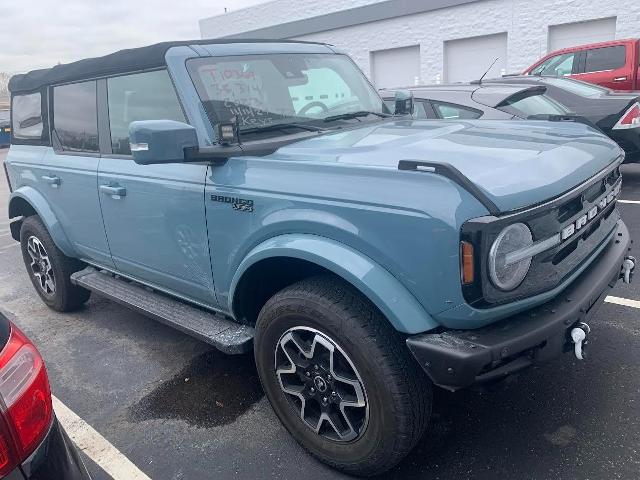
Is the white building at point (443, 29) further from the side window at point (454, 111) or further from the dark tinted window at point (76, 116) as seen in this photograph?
the dark tinted window at point (76, 116)

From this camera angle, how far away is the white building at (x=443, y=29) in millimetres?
15969

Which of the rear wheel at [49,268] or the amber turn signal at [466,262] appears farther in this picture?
the rear wheel at [49,268]

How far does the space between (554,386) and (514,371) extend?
45.6 inches

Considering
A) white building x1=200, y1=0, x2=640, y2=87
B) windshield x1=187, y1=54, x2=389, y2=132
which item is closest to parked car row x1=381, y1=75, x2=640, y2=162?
windshield x1=187, y1=54, x2=389, y2=132

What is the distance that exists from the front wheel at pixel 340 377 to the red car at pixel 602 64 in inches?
397

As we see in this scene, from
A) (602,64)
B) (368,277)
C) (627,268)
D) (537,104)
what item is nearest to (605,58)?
(602,64)

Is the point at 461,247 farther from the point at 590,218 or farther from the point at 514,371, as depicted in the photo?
the point at 590,218

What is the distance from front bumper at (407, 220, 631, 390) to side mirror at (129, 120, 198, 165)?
4.64 ft

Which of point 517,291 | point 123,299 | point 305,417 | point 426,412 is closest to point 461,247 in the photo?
point 517,291

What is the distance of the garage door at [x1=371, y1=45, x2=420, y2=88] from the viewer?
20.9 metres

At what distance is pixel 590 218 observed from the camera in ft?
8.49

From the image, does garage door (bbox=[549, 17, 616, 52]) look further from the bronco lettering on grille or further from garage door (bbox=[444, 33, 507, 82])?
the bronco lettering on grille

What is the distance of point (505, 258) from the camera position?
2.09 meters

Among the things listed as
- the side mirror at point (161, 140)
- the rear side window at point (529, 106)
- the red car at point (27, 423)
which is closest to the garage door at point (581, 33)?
the rear side window at point (529, 106)
